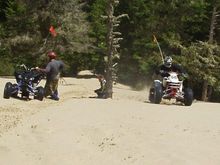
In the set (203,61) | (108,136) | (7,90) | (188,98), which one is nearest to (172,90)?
(188,98)

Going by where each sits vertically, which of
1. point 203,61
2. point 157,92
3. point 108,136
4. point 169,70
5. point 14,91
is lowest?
point 108,136

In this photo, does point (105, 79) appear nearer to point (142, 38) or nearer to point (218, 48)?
point (218, 48)

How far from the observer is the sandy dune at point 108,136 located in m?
10.3

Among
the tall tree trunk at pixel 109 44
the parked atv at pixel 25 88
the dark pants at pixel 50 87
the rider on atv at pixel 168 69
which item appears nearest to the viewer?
the parked atv at pixel 25 88

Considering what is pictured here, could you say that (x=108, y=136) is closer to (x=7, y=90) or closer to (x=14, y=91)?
(x=7, y=90)

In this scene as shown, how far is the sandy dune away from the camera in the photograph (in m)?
10.3

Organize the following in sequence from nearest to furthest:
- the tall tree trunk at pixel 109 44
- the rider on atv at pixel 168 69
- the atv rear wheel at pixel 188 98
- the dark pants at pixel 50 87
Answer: the atv rear wheel at pixel 188 98, the rider on atv at pixel 168 69, the dark pants at pixel 50 87, the tall tree trunk at pixel 109 44

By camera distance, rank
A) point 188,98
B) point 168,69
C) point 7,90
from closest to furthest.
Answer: point 7,90 < point 188,98 < point 168,69

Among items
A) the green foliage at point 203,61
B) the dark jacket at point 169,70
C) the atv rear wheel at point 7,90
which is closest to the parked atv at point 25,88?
the atv rear wheel at point 7,90

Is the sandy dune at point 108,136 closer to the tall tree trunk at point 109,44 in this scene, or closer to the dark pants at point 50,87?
the dark pants at point 50,87

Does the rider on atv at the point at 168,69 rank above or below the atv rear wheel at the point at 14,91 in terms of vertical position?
above

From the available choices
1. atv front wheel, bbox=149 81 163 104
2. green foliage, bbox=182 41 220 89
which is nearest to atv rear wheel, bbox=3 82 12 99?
atv front wheel, bbox=149 81 163 104

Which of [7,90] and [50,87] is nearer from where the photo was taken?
[7,90]

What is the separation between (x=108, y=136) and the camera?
11867 mm
